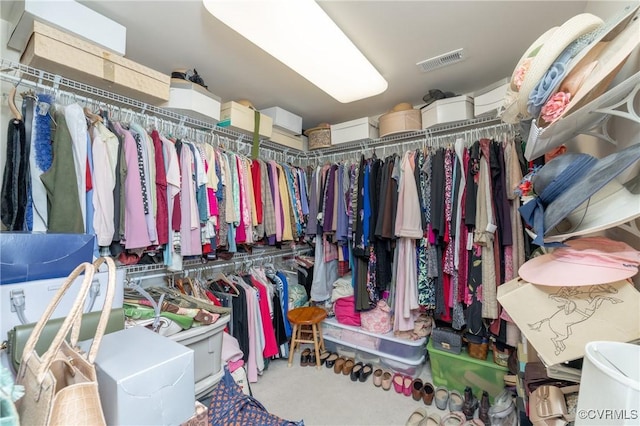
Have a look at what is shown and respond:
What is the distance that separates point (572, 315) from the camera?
83 cm

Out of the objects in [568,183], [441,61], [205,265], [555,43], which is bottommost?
[205,265]

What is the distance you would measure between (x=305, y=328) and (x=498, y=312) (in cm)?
156

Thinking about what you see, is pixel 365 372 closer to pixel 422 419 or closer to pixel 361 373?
pixel 361 373

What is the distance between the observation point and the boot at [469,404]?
1.82 meters

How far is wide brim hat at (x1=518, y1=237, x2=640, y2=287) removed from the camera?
759mm

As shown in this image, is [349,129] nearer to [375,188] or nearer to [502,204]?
[375,188]

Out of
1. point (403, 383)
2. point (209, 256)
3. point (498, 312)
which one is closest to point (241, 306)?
point (209, 256)

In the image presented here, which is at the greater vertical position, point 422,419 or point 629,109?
point 629,109

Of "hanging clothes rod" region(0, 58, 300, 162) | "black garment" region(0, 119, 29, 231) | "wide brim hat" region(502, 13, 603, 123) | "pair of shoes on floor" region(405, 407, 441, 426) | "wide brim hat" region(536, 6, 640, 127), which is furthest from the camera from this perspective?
"pair of shoes on floor" region(405, 407, 441, 426)

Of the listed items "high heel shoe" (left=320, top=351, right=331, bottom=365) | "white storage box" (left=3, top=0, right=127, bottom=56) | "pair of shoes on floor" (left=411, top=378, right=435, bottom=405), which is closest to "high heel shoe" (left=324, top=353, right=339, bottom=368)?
"high heel shoe" (left=320, top=351, right=331, bottom=365)

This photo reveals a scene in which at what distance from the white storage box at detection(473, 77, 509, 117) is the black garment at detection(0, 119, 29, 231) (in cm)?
265

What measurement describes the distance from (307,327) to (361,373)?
62cm

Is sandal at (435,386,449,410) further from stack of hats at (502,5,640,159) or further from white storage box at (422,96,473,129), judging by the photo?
white storage box at (422,96,473,129)

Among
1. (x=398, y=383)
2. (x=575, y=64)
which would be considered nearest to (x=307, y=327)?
(x=398, y=383)
